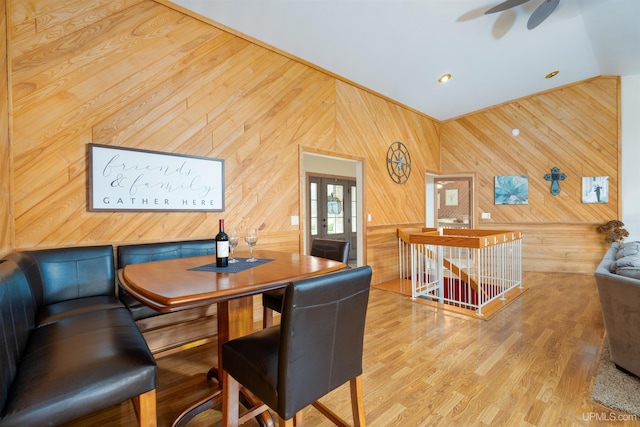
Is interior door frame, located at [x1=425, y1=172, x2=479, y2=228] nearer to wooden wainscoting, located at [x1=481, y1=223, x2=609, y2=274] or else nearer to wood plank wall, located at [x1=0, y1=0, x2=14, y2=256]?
wooden wainscoting, located at [x1=481, y1=223, x2=609, y2=274]

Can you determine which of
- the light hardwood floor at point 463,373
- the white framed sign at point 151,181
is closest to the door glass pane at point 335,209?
the light hardwood floor at point 463,373

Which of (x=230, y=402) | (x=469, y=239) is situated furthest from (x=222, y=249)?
(x=469, y=239)

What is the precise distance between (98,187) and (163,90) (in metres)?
1.07

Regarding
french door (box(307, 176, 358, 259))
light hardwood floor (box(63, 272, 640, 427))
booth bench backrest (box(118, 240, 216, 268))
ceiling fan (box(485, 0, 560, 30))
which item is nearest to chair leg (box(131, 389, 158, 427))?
light hardwood floor (box(63, 272, 640, 427))

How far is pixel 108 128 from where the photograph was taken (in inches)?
96.4

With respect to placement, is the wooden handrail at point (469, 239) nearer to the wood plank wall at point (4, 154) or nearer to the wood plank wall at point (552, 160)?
the wood plank wall at point (552, 160)

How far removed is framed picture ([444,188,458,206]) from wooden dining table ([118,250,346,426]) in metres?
6.85

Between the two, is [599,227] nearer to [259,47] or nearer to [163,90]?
[259,47]

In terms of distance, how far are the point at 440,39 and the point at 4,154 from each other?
4380 millimetres

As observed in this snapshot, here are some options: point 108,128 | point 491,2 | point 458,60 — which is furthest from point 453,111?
point 108,128

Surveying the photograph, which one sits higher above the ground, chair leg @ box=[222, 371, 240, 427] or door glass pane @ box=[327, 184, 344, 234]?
door glass pane @ box=[327, 184, 344, 234]

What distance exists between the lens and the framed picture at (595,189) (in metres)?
5.00

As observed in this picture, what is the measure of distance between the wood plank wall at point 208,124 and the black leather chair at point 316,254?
107 cm

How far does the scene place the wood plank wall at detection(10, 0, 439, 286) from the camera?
86.0 inches
